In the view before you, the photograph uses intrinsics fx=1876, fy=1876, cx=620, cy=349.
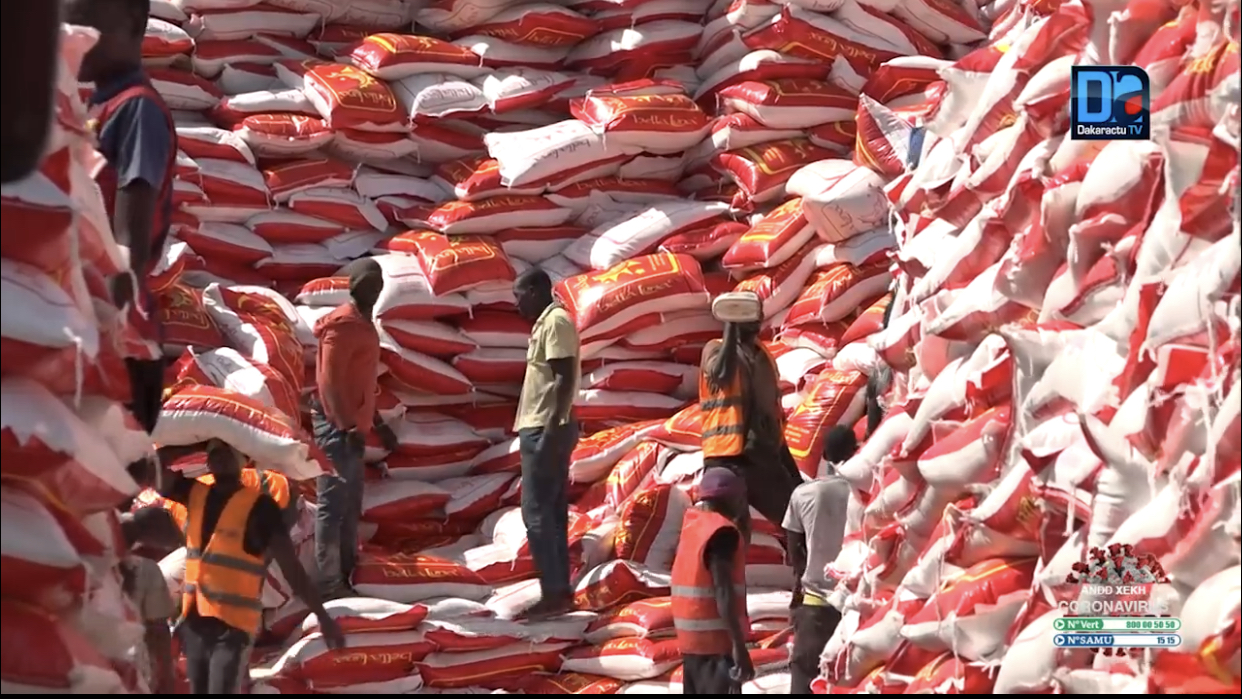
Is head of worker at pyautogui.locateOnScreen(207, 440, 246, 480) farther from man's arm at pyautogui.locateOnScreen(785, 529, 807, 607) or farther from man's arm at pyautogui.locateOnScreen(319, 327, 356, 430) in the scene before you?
man's arm at pyautogui.locateOnScreen(785, 529, 807, 607)

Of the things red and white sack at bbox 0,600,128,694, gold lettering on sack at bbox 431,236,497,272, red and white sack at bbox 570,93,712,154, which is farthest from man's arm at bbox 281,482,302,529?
red and white sack at bbox 0,600,128,694

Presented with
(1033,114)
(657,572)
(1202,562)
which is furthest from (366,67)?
(1202,562)

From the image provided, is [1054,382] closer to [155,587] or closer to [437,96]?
[155,587]

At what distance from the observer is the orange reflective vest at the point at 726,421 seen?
5398 millimetres

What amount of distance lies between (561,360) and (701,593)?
3.83ft

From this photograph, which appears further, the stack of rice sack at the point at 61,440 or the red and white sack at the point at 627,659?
the red and white sack at the point at 627,659

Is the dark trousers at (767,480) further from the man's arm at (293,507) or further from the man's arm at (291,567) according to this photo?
the man's arm at (291,567)

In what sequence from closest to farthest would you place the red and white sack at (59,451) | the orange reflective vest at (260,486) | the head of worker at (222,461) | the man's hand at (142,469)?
the red and white sack at (59,451) < the man's hand at (142,469) < the head of worker at (222,461) < the orange reflective vest at (260,486)

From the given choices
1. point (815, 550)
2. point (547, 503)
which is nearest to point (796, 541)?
point (815, 550)

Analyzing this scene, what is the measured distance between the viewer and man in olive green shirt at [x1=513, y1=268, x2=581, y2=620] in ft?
18.2

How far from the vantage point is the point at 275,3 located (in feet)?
23.2

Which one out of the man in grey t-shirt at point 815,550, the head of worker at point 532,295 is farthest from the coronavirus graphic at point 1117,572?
the head of worker at point 532,295

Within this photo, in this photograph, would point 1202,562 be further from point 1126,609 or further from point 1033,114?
point 1033,114

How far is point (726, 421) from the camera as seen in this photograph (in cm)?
541
